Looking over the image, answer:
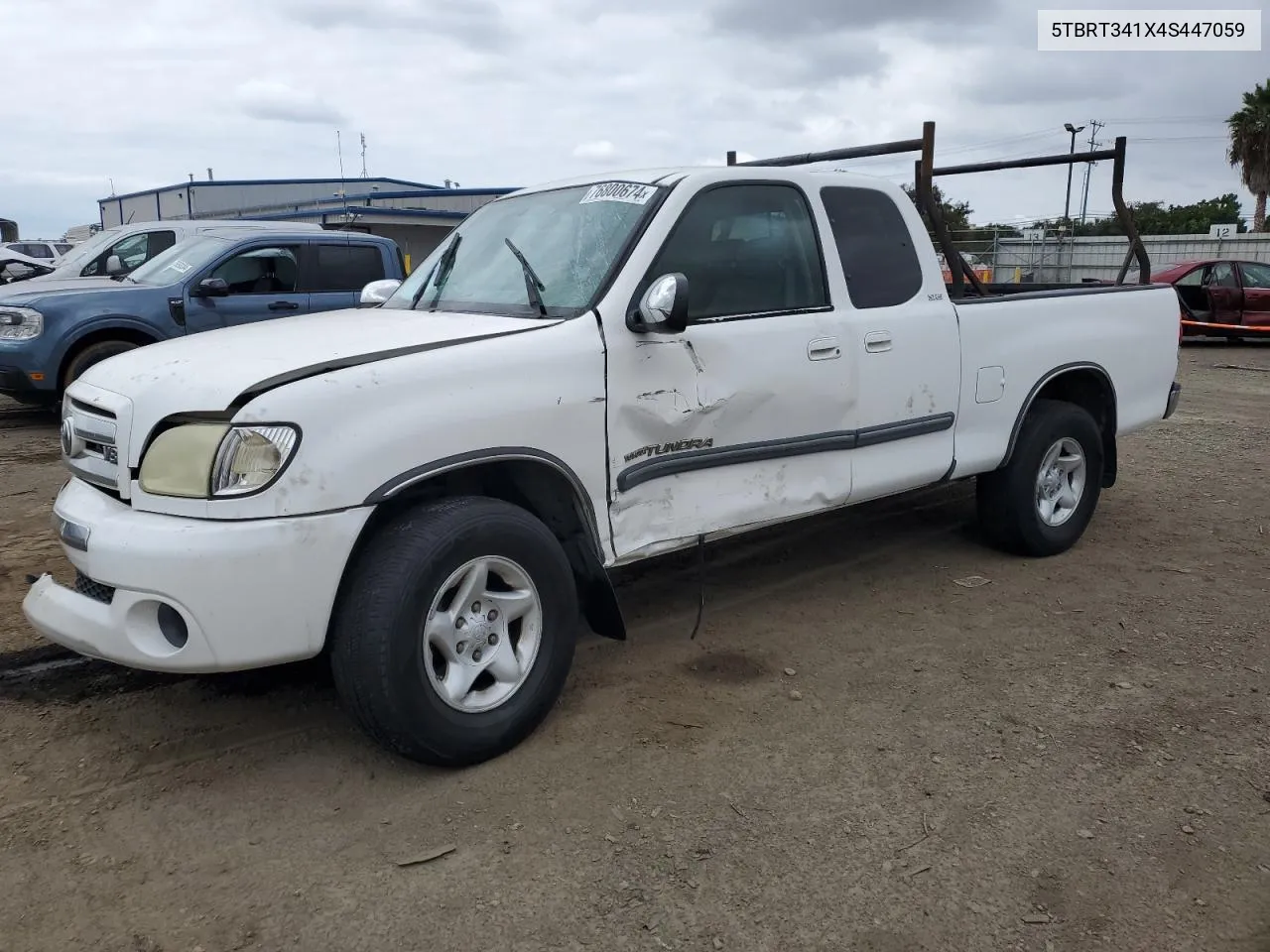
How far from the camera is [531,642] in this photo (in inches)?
130

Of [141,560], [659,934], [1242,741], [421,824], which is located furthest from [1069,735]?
[141,560]

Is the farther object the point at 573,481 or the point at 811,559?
the point at 811,559

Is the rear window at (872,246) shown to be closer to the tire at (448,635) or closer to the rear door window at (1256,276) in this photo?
the tire at (448,635)

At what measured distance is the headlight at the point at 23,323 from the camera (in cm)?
831

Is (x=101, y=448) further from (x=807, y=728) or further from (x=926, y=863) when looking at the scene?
(x=926, y=863)

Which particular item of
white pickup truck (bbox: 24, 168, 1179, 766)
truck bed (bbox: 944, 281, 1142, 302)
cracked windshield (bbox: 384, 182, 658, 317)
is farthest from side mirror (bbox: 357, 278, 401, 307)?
truck bed (bbox: 944, 281, 1142, 302)

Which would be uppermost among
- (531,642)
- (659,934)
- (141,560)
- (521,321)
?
(521,321)

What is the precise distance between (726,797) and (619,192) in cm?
229

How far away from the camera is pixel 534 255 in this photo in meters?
3.89

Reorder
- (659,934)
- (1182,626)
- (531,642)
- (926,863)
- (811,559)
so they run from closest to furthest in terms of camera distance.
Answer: (659,934), (926,863), (531,642), (1182,626), (811,559)

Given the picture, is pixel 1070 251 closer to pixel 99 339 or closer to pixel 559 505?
pixel 99 339

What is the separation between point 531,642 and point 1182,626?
2974mm

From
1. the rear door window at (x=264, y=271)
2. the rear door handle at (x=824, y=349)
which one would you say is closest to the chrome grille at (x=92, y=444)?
the rear door handle at (x=824, y=349)

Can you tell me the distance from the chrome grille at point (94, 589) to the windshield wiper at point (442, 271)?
1.64 metres
